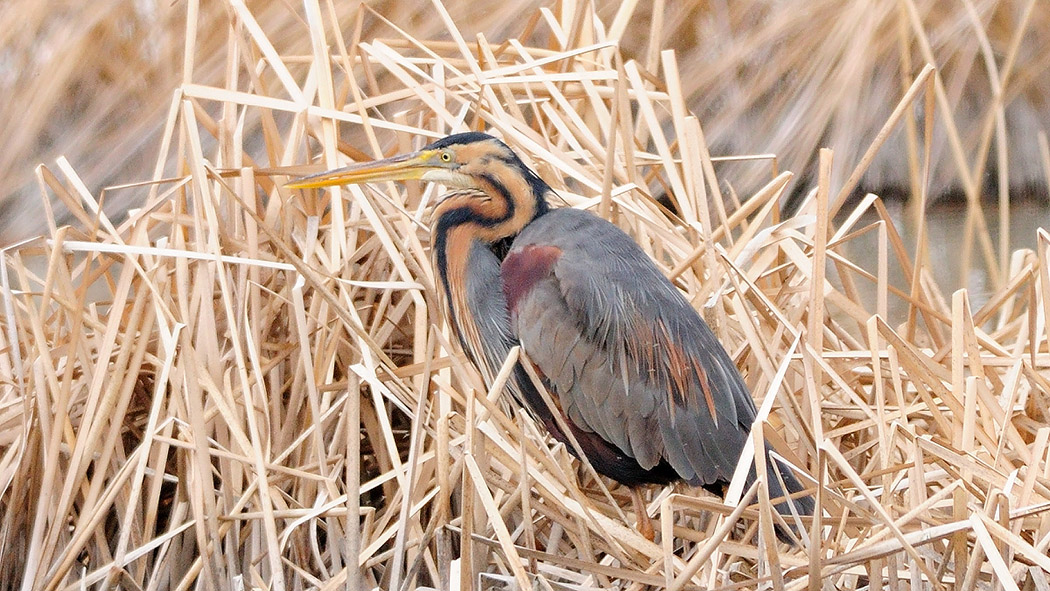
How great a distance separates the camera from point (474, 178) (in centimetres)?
242

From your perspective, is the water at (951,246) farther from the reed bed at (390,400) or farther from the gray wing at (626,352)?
the gray wing at (626,352)

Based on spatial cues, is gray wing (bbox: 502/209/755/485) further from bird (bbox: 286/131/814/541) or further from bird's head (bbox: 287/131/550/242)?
bird's head (bbox: 287/131/550/242)

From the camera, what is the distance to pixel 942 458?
192cm

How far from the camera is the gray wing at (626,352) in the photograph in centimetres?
230

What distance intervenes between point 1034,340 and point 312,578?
147 centimetres

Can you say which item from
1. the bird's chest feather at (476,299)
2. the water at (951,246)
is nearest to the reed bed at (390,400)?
the bird's chest feather at (476,299)

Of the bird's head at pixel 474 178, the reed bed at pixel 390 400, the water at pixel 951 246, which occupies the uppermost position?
the bird's head at pixel 474 178

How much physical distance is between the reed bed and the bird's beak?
13 centimetres

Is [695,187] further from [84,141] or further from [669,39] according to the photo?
[84,141]

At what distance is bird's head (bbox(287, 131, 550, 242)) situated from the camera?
236 cm

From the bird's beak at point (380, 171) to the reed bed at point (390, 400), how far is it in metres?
0.13

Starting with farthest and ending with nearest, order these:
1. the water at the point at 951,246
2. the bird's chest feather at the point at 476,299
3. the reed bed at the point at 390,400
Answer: the water at the point at 951,246 → the bird's chest feather at the point at 476,299 → the reed bed at the point at 390,400

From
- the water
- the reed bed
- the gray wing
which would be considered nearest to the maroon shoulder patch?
the gray wing

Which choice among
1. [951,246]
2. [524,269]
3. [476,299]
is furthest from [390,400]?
[951,246]
